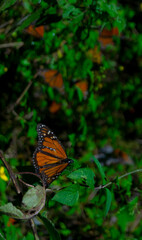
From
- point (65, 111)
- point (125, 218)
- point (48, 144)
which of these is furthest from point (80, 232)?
point (48, 144)

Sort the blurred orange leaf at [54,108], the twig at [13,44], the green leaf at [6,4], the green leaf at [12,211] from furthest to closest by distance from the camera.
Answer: the blurred orange leaf at [54,108]
the twig at [13,44]
the green leaf at [6,4]
the green leaf at [12,211]

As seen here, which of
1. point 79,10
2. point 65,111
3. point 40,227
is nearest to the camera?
point 79,10

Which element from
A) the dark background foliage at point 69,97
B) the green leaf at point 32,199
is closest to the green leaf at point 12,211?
the green leaf at point 32,199

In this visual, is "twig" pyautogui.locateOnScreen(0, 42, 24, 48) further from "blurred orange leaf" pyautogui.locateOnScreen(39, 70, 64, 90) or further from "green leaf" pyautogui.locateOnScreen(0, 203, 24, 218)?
"green leaf" pyautogui.locateOnScreen(0, 203, 24, 218)

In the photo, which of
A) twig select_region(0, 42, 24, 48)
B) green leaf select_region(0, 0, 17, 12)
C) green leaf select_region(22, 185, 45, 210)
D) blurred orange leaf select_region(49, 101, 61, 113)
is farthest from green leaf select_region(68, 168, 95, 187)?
blurred orange leaf select_region(49, 101, 61, 113)

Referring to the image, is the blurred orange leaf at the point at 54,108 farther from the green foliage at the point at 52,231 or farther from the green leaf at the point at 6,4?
the green foliage at the point at 52,231

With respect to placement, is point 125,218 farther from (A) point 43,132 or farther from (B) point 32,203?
(B) point 32,203
